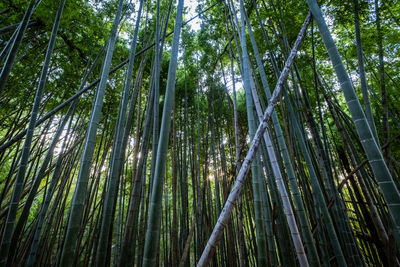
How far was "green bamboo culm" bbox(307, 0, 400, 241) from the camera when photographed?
2.57 ft

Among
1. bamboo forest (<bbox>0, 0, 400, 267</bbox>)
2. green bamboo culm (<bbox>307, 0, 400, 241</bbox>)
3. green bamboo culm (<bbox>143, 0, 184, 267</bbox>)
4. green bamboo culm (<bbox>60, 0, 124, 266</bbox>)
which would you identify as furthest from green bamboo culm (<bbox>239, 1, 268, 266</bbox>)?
green bamboo culm (<bbox>60, 0, 124, 266</bbox>)

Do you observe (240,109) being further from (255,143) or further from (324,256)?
(255,143)

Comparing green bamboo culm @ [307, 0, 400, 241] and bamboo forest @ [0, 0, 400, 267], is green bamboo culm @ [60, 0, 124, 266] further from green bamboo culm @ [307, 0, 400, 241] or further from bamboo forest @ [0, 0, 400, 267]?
green bamboo culm @ [307, 0, 400, 241]

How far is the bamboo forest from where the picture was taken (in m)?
1.09

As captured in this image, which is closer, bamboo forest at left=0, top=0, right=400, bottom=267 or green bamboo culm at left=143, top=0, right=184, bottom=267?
green bamboo culm at left=143, top=0, right=184, bottom=267

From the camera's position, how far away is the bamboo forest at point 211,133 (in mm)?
1095

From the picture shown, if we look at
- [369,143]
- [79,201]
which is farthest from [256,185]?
[79,201]

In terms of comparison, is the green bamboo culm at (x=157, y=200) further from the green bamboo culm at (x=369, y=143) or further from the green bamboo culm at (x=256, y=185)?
the green bamboo culm at (x=369, y=143)

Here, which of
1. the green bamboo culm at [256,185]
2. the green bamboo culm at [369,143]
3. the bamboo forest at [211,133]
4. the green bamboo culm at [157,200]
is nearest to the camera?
the green bamboo culm at [369,143]

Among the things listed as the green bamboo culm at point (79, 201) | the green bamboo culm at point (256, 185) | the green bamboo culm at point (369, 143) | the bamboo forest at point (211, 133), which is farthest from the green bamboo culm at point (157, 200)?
the green bamboo culm at point (369, 143)

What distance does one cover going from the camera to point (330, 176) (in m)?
2.13

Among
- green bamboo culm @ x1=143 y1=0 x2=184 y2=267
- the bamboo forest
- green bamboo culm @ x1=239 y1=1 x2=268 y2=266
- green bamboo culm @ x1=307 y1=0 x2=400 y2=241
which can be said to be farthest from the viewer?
green bamboo culm @ x1=239 y1=1 x2=268 y2=266

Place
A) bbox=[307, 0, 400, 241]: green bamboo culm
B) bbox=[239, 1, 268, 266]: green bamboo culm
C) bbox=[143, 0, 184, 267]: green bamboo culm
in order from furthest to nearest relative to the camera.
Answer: bbox=[239, 1, 268, 266]: green bamboo culm → bbox=[143, 0, 184, 267]: green bamboo culm → bbox=[307, 0, 400, 241]: green bamboo culm

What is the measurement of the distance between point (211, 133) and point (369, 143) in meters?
2.45
